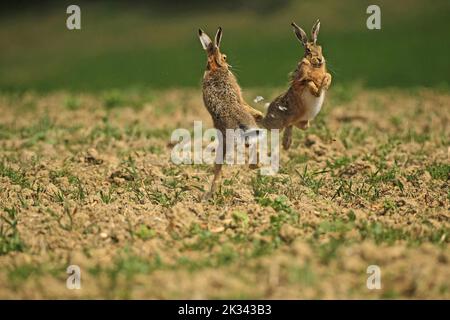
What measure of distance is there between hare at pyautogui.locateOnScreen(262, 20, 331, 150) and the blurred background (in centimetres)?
766

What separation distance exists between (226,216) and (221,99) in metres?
0.97

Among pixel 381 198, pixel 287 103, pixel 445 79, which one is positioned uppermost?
pixel 445 79

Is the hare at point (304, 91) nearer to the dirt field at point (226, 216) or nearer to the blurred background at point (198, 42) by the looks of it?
the dirt field at point (226, 216)

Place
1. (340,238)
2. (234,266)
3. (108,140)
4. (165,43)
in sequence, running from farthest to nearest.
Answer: (165,43)
(108,140)
(340,238)
(234,266)

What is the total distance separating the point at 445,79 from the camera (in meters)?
15.0

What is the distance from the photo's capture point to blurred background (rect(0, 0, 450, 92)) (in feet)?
54.4

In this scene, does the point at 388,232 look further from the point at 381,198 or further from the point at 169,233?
the point at 169,233

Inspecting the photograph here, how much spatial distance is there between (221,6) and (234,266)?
20019mm

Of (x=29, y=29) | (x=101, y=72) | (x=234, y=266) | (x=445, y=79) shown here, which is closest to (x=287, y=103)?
(x=234, y=266)

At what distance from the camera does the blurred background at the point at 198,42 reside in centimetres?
1658

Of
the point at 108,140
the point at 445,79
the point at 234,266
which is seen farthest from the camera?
the point at 445,79

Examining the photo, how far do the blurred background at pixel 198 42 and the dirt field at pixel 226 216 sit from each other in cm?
593

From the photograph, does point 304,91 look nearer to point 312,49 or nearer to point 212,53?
point 312,49

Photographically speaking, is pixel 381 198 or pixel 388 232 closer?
pixel 388 232
